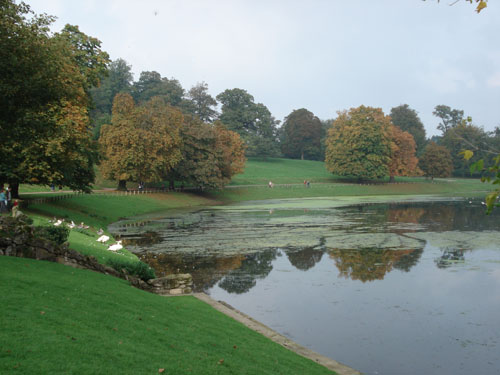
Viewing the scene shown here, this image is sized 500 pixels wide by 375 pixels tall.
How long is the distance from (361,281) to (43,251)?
14444 millimetres

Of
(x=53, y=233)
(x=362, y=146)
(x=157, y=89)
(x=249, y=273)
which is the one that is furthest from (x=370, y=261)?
(x=157, y=89)

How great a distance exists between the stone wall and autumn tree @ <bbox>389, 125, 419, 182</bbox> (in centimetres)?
9679

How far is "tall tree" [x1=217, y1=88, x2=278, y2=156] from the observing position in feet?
445

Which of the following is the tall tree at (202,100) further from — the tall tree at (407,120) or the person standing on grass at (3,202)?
the person standing on grass at (3,202)

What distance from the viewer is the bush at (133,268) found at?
1930 cm

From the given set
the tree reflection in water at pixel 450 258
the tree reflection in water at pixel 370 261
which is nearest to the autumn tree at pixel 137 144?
the tree reflection in water at pixel 370 261

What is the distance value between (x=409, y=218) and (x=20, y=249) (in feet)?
138

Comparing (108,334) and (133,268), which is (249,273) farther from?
(108,334)

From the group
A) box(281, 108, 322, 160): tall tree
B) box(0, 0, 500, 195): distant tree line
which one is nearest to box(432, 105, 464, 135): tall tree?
box(0, 0, 500, 195): distant tree line

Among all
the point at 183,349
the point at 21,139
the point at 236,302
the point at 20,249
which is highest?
the point at 21,139

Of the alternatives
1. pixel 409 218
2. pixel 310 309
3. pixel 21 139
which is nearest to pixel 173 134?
pixel 409 218

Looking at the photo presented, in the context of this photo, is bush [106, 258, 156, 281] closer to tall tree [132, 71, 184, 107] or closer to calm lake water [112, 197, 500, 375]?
calm lake water [112, 197, 500, 375]

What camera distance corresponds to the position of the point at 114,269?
60.3 feet

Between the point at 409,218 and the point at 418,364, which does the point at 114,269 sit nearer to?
the point at 418,364
